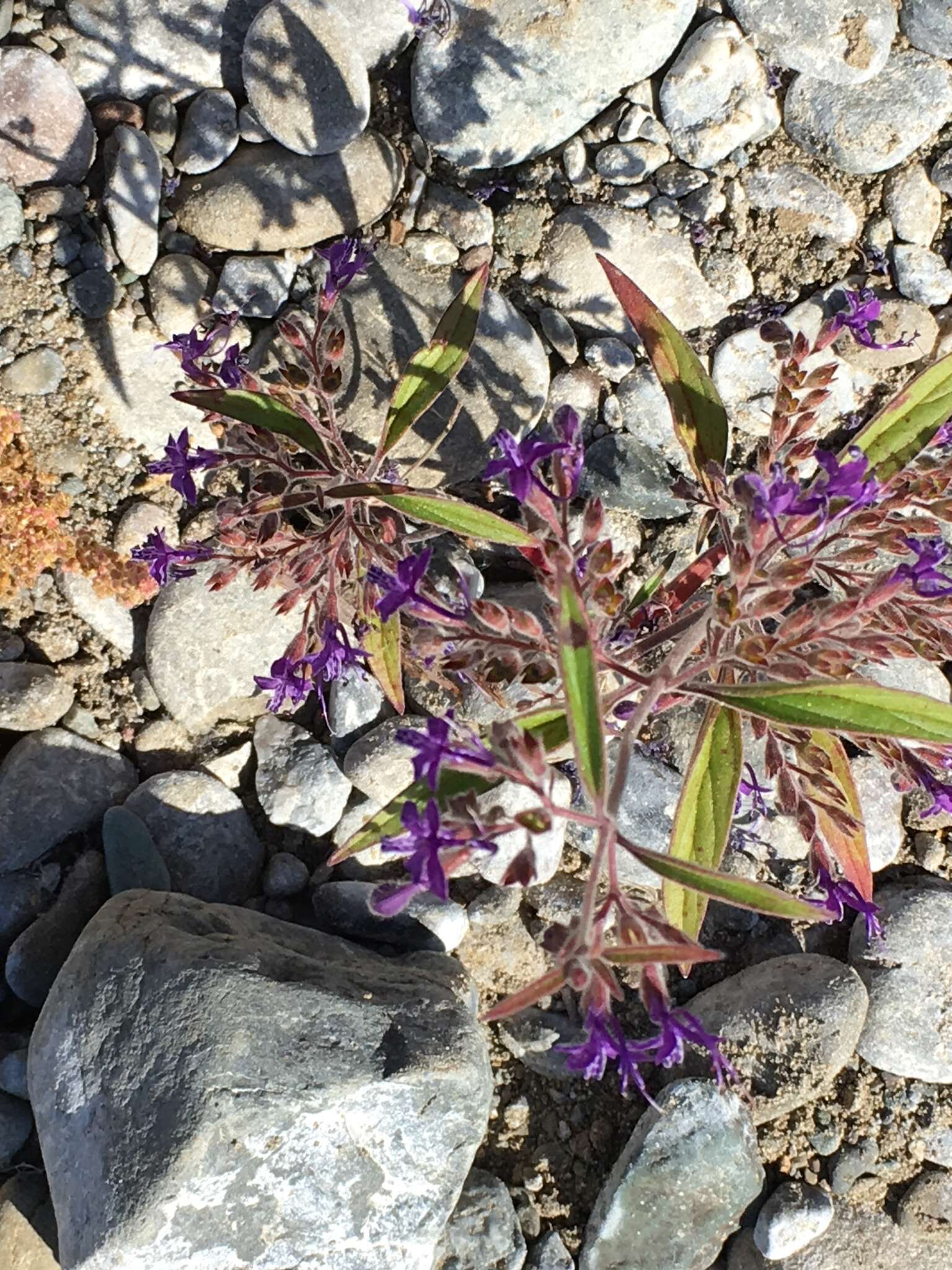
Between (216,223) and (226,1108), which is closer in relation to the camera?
(226,1108)

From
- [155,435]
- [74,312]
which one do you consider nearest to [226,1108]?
[155,435]

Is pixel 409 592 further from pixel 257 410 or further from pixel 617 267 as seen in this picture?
pixel 617 267

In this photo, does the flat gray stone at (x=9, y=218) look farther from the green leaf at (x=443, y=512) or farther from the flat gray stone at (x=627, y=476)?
the flat gray stone at (x=627, y=476)

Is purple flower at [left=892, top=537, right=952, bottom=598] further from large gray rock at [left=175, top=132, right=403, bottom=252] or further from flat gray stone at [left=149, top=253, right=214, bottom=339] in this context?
flat gray stone at [left=149, top=253, right=214, bottom=339]

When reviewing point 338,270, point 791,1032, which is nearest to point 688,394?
point 338,270

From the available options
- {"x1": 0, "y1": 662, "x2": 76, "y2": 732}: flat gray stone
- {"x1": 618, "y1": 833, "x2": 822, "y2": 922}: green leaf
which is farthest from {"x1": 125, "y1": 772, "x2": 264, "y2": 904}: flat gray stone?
{"x1": 618, "y1": 833, "x2": 822, "y2": 922}: green leaf

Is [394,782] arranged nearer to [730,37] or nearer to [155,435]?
[155,435]
